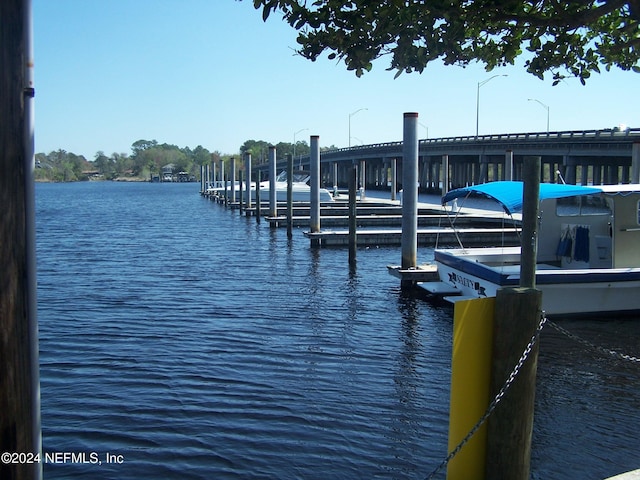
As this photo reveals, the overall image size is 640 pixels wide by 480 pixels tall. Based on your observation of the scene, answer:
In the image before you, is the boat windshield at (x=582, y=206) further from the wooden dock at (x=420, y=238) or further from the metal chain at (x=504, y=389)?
the wooden dock at (x=420, y=238)

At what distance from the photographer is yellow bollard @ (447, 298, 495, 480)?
5488 mm

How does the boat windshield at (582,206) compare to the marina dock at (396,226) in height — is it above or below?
above

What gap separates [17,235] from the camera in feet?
13.0

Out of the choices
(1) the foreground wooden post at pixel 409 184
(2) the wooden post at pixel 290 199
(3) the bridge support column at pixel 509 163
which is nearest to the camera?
(1) the foreground wooden post at pixel 409 184

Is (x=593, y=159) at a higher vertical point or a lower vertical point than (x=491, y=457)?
→ higher

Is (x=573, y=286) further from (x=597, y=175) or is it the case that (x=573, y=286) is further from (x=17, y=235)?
(x=597, y=175)

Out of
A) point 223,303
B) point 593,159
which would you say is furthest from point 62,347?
point 593,159

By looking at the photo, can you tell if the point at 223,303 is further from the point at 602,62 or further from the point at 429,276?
the point at 602,62

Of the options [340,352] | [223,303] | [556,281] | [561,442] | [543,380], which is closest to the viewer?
[561,442]

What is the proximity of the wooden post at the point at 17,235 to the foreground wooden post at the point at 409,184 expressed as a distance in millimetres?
16094

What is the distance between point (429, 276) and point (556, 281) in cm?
471

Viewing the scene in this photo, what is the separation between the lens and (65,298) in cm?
1984

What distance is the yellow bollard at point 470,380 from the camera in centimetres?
549

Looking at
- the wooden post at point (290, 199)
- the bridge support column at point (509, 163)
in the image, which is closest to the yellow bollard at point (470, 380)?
the wooden post at point (290, 199)
